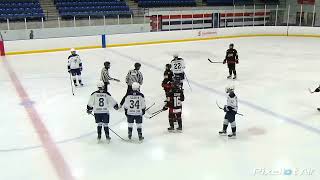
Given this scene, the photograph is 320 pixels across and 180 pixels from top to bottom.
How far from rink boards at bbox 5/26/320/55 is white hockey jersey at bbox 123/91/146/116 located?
11481mm

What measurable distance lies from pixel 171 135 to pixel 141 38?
41.3ft

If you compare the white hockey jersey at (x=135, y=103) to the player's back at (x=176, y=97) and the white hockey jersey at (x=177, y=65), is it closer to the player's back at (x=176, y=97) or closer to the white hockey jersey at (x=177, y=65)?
the player's back at (x=176, y=97)

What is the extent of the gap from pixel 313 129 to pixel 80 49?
40.0ft

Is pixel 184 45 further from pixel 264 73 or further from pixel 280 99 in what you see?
pixel 280 99

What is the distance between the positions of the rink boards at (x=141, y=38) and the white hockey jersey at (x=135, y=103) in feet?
37.7

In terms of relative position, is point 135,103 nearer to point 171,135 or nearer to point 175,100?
point 175,100

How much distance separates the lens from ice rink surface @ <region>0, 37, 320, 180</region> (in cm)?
511

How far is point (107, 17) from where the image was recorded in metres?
20.9

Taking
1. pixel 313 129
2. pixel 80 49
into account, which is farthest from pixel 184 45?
pixel 313 129

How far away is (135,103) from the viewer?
5.73m

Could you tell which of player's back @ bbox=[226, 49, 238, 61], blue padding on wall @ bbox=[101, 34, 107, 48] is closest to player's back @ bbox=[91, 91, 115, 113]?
player's back @ bbox=[226, 49, 238, 61]

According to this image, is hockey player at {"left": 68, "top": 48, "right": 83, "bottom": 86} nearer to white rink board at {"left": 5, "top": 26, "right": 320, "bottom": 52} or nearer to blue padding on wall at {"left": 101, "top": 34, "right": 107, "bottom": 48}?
white rink board at {"left": 5, "top": 26, "right": 320, "bottom": 52}

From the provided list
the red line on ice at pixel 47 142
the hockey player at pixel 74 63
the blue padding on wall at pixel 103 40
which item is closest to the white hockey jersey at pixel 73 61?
the hockey player at pixel 74 63

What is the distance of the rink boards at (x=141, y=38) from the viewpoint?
16.0m
